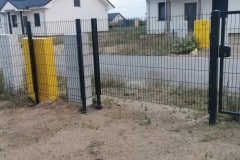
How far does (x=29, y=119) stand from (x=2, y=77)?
2.44 m

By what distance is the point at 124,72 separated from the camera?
30.4ft

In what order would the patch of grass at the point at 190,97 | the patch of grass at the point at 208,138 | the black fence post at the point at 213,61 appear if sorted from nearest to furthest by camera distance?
the patch of grass at the point at 208,138 < the black fence post at the point at 213,61 < the patch of grass at the point at 190,97

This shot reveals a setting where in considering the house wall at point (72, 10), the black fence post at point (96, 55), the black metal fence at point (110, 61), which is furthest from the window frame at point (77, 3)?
the black fence post at point (96, 55)

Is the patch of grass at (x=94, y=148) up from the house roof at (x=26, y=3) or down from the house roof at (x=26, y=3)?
down

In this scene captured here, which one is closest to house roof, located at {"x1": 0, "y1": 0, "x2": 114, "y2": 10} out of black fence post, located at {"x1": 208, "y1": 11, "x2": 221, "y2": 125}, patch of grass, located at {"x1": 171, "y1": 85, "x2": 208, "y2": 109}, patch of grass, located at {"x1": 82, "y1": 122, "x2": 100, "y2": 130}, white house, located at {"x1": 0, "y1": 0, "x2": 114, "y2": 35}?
white house, located at {"x1": 0, "y1": 0, "x2": 114, "y2": 35}

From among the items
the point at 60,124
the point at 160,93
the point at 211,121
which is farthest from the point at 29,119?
the point at 211,121

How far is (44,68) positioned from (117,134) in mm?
2563

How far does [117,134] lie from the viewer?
5.21 m

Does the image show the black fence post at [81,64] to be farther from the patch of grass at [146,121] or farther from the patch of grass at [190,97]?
the patch of grass at [190,97]

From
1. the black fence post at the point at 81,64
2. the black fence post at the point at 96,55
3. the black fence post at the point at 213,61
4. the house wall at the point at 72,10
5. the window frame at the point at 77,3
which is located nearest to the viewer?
the black fence post at the point at 213,61

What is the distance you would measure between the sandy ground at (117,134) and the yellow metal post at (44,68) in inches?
18.4

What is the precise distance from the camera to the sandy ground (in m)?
4.53

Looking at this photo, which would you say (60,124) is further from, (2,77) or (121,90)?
(2,77)

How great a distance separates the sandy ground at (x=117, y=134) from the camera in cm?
453
